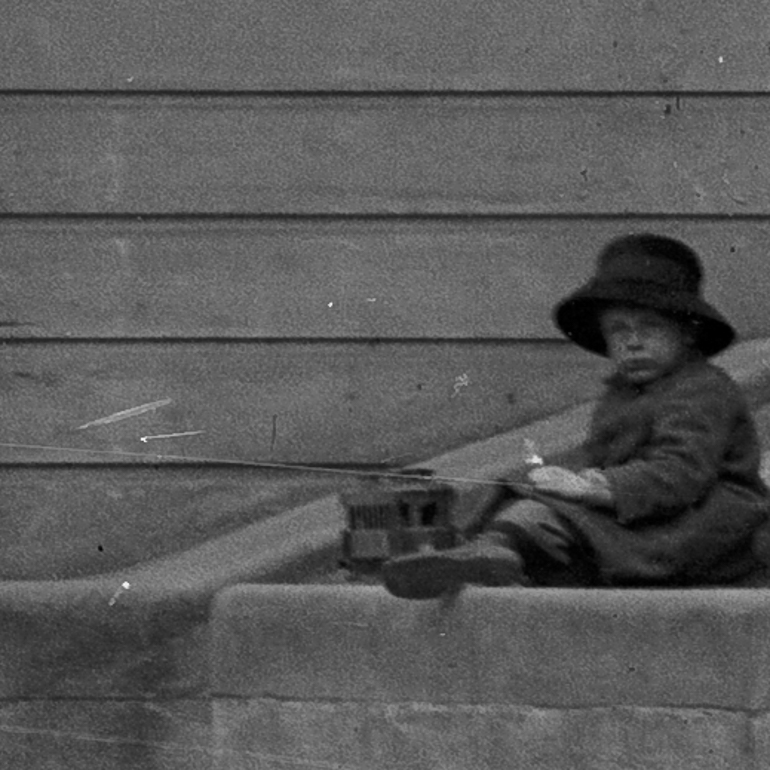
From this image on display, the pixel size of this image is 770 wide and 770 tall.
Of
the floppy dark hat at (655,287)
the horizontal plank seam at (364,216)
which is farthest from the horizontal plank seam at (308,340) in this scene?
the floppy dark hat at (655,287)

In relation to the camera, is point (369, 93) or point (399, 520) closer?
point (399, 520)

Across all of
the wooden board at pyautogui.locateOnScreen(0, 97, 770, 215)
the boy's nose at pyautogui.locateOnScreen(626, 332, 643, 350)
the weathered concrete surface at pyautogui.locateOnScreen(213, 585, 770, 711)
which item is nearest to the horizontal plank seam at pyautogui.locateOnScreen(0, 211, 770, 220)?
the wooden board at pyautogui.locateOnScreen(0, 97, 770, 215)

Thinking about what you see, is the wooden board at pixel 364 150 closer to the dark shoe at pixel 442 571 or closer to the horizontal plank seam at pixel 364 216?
the horizontal plank seam at pixel 364 216

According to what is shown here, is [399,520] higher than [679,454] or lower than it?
lower

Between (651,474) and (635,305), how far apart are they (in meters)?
0.44

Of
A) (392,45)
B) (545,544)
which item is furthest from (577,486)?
(392,45)

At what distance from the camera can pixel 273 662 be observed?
15.5 feet

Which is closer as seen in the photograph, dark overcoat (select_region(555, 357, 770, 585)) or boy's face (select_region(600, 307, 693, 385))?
dark overcoat (select_region(555, 357, 770, 585))

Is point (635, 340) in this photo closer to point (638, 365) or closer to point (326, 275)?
point (638, 365)

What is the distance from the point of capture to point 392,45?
248 inches

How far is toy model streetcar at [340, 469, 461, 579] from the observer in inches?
186

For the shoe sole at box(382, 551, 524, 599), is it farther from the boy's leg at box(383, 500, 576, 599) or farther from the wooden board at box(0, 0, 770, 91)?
the wooden board at box(0, 0, 770, 91)

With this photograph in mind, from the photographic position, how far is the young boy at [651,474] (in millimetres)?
4840

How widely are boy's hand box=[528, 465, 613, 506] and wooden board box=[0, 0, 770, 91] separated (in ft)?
5.79
